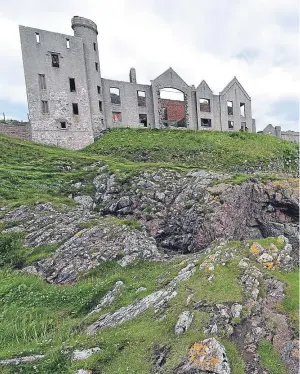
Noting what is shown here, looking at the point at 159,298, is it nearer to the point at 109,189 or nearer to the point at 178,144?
the point at 109,189

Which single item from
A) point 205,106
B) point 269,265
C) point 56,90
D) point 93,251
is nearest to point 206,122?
point 205,106

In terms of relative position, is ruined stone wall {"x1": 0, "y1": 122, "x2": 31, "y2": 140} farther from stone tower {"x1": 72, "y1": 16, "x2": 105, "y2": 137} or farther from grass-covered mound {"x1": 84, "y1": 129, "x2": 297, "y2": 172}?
stone tower {"x1": 72, "y1": 16, "x2": 105, "y2": 137}

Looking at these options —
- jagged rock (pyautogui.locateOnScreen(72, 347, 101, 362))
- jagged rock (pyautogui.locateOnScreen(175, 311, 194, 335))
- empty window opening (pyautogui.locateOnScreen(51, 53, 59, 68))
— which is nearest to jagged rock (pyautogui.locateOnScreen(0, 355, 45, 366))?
jagged rock (pyautogui.locateOnScreen(72, 347, 101, 362))

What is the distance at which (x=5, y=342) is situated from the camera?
9375 mm

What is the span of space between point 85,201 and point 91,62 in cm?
3196

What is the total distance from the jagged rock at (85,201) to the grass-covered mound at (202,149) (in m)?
15.0

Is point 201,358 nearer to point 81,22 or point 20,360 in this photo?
point 20,360

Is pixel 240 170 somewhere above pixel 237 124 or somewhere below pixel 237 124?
below

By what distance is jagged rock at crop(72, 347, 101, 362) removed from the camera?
7.60 metres

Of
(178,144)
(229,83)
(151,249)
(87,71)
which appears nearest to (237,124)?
(229,83)

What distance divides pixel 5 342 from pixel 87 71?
138 feet

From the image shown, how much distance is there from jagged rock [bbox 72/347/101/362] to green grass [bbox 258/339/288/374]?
4.15 m

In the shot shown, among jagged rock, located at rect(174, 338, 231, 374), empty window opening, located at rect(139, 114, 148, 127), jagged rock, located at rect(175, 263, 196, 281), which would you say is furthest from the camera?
empty window opening, located at rect(139, 114, 148, 127)

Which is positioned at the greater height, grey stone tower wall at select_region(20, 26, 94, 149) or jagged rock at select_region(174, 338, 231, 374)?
grey stone tower wall at select_region(20, 26, 94, 149)
